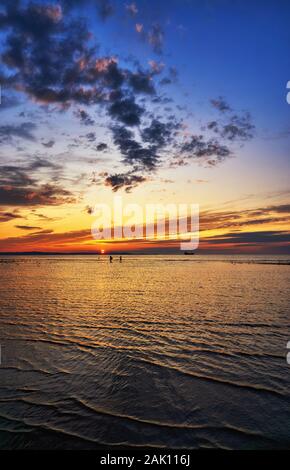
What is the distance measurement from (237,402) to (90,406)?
15.2ft

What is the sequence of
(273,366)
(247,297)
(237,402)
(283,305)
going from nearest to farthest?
(237,402) → (273,366) → (283,305) → (247,297)

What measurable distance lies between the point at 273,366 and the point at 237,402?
372 cm

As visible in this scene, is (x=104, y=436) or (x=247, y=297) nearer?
(x=104, y=436)

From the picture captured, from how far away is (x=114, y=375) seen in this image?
1136 centimetres

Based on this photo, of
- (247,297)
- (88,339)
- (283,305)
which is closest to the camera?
(88,339)

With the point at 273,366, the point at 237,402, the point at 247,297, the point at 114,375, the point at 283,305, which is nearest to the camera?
the point at 237,402

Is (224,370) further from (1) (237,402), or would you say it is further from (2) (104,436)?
(2) (104,436)

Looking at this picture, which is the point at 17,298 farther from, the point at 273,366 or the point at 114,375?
the point at 273,366

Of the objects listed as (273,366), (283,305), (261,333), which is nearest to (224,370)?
(273,366)
